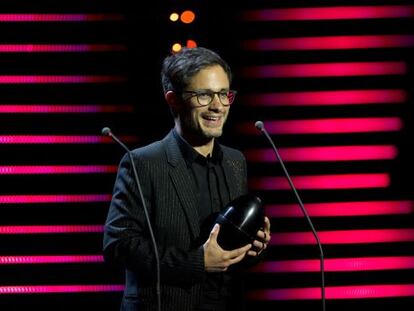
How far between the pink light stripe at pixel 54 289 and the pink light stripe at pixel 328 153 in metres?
1.12

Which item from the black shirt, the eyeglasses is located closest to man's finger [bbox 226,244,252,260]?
the black shirt

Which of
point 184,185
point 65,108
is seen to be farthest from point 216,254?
point 65,108

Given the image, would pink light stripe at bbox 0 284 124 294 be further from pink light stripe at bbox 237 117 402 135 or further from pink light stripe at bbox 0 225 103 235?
pink light stripe at bbox 237 117 402 135

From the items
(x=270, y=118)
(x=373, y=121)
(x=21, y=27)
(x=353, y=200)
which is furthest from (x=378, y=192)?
(x=21, y=27)

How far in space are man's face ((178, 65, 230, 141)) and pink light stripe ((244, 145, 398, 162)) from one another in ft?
3.70

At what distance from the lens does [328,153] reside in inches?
140

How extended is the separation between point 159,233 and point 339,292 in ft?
5.41

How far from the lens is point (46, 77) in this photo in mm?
3461

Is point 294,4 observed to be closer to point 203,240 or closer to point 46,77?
point 46,77

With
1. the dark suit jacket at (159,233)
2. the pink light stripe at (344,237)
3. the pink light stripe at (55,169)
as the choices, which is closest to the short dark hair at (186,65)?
the dark suit jacket at (159,233)

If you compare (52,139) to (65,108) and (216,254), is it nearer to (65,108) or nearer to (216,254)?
(65,108)

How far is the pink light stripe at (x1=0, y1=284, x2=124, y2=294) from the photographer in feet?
11.3

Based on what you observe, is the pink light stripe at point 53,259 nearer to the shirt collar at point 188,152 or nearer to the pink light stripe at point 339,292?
the pink light stripe at point 339,292

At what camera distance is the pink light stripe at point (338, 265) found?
3.56 meters
